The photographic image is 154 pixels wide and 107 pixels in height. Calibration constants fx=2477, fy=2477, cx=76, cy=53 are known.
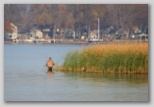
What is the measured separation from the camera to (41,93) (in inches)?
1196

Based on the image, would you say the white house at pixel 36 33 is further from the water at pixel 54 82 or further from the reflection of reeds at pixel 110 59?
the reflection of reeds at pixel 110 59

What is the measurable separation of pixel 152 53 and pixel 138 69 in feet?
0.94

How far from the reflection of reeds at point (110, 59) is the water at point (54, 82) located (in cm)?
8

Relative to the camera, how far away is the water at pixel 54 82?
3036 cm

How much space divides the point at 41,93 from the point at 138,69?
48.6 inches

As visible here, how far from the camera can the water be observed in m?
30.4

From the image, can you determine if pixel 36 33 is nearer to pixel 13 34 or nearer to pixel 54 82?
pixel 13 34

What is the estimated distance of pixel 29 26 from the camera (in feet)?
100

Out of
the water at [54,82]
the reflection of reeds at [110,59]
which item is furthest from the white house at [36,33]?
the reflection of reeds at [110,59]

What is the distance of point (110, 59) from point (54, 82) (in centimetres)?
76

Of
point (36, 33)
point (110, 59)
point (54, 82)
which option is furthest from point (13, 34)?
point (110, 59)

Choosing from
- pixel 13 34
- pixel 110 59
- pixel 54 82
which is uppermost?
pixel 13 34

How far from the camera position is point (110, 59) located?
30.6 meters

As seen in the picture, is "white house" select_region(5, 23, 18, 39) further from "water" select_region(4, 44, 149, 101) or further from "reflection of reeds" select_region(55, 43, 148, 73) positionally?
"reflection of reeds" select_region(55, 43, 148, 73)
